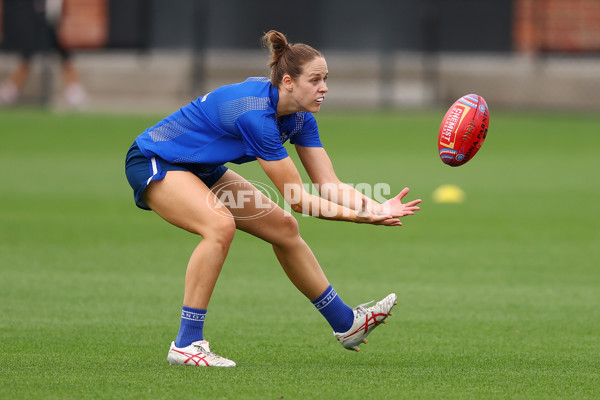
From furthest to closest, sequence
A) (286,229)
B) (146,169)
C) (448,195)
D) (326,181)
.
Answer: (448,195) < (326,181) < (286,229) < (146,169)

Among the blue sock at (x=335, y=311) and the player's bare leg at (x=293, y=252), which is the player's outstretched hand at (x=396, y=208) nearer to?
the player's bare leg at (x=293, y=252)

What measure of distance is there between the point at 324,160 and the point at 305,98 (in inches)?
23.0

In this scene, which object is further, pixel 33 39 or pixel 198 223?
pixel 33 39

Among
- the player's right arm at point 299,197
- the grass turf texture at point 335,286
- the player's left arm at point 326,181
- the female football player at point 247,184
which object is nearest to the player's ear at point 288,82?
the female football player at point 247,184

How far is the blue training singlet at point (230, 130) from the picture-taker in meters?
5.17

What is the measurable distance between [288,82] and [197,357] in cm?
148

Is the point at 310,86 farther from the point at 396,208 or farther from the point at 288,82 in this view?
the point at 396,208

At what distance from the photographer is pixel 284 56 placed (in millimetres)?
5320

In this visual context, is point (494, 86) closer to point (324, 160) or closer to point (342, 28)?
point (342, 28)

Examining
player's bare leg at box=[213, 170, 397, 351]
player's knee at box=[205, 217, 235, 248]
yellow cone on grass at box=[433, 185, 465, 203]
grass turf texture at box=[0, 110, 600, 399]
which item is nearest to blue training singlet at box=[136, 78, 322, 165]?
player's bare leg at box=[213, 170, 397, 351]

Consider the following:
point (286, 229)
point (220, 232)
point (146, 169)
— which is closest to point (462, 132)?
point (286, 229)

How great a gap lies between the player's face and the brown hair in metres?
0.03

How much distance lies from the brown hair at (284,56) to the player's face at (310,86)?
0.10 feet

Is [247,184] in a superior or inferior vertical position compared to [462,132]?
inferior
